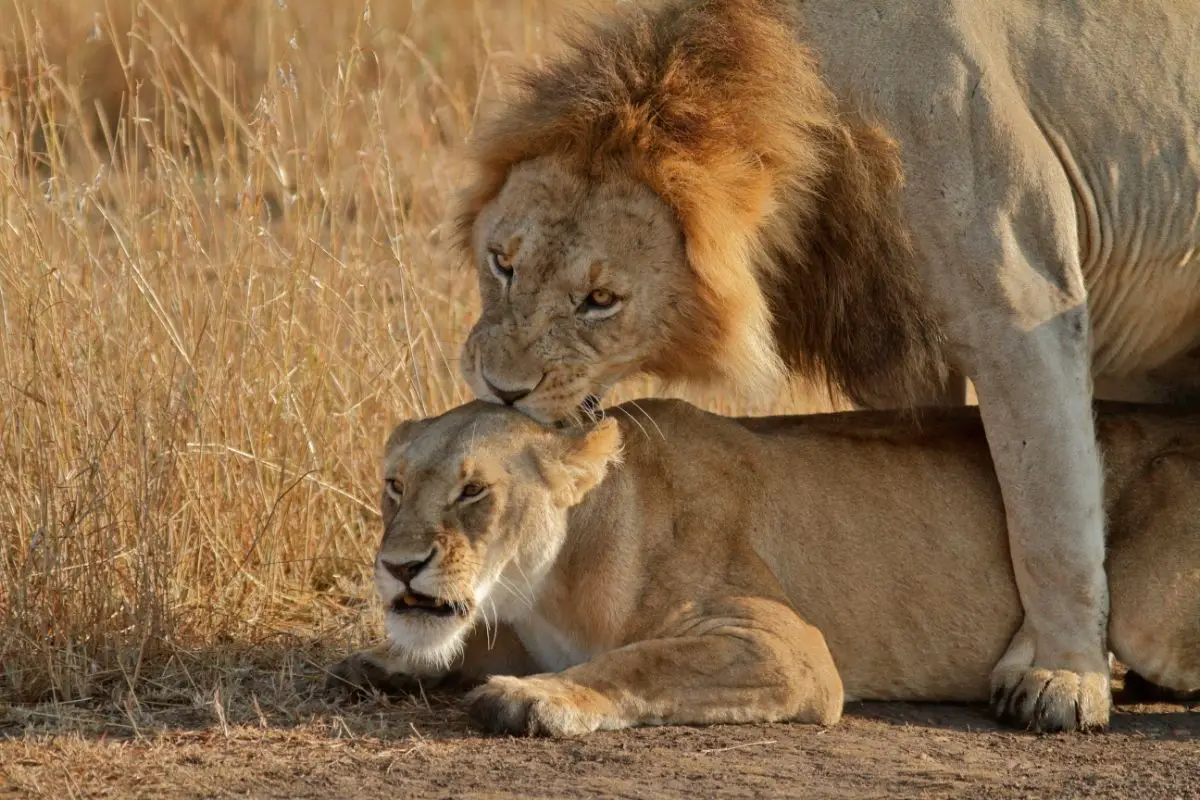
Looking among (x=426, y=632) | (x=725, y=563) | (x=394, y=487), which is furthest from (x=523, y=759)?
(x=725, y=563)

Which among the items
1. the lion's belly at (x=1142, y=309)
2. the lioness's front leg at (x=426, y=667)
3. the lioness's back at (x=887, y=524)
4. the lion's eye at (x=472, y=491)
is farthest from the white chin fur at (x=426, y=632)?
the lion's belly at (x=1142, y=309)

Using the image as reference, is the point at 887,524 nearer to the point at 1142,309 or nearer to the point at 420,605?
the point at 1142,309

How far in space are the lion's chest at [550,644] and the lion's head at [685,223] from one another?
67 cm

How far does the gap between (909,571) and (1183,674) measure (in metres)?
0.76

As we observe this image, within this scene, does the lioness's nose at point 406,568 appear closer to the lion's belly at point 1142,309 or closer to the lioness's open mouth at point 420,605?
the lioness's open mouth at point 420,605

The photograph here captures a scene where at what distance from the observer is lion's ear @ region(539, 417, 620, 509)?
14.2 ft

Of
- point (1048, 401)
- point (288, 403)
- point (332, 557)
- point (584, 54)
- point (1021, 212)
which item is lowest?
point (332, 557)

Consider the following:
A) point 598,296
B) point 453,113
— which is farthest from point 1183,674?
point 453,113

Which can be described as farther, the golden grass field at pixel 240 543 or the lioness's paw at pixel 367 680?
the lioness's paw at pixel 367 680

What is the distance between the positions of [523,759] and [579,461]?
0.77 metres

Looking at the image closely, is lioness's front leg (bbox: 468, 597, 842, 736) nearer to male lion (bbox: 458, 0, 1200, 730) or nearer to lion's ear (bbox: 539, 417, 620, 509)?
lion's ear (bbox: 539, 417, 620, 509)

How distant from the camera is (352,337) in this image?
19.9 feet

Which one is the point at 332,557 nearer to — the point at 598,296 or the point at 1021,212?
the point at 598,296

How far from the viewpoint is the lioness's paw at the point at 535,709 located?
4.08 m
